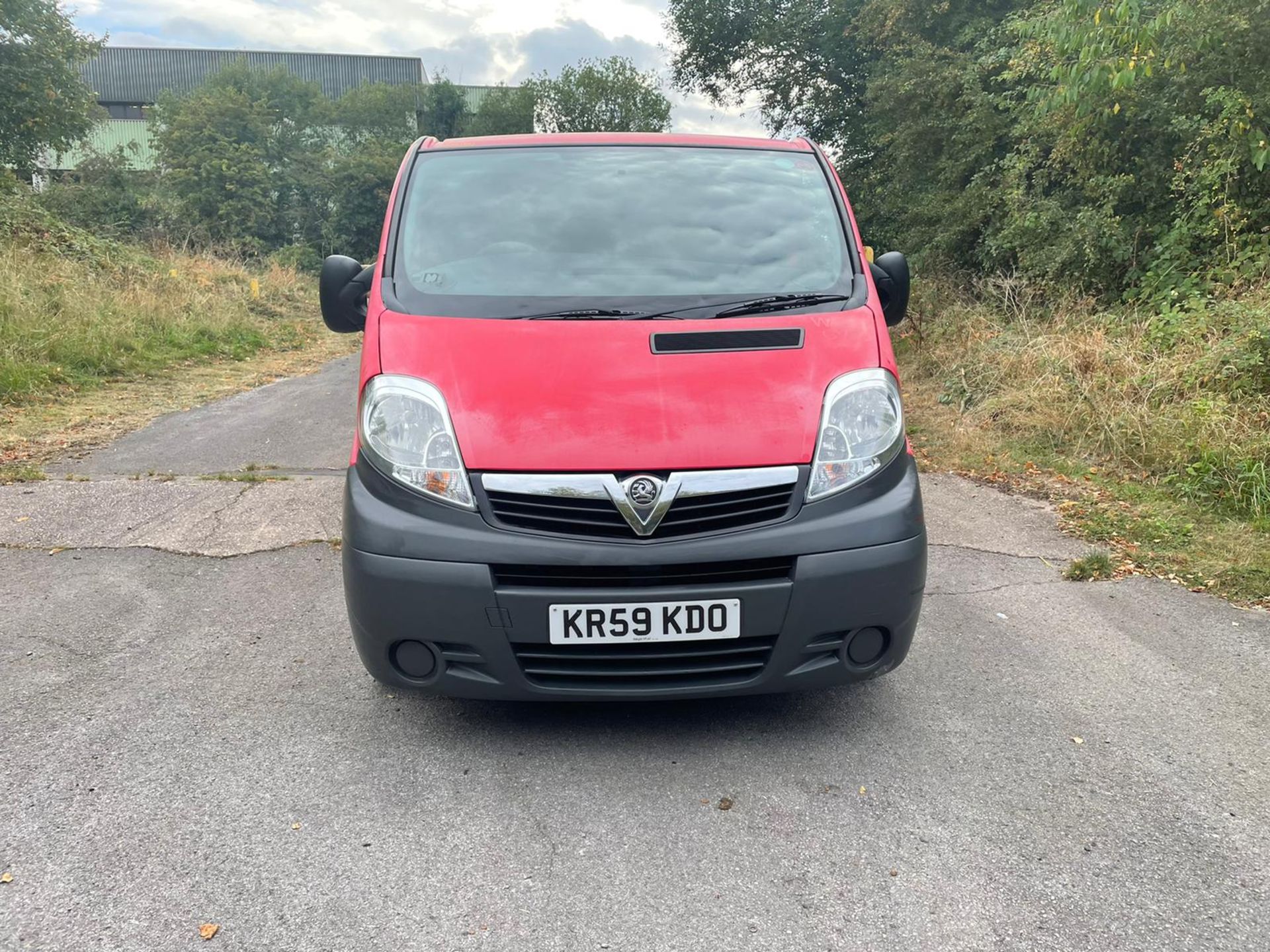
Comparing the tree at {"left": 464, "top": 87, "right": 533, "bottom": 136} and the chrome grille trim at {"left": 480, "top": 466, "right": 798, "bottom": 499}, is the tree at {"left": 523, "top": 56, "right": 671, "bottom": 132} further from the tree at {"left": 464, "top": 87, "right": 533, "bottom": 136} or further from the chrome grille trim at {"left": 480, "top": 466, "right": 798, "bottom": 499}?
the chrome grille trim at {"left": 480, "top": 466, "right": 798, "bottom": 499}

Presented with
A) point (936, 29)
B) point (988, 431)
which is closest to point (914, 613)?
point (988, 431)

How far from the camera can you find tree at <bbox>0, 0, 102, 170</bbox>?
20.1 metres

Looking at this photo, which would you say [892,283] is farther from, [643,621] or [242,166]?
[242,166]

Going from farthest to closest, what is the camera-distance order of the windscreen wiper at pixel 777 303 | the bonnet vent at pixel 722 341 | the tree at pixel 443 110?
the tree at pixel 443 110, the windscreen wiper at pixel 777 303, the bonnet vent at pixel 722 341

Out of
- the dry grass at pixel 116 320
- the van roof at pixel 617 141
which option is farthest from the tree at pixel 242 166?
the van roof at pixel 617 141

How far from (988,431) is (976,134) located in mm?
6852

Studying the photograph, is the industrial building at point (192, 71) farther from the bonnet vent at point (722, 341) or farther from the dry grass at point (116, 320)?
the bonnet vent at point (722, 341)

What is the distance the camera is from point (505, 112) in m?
55.2

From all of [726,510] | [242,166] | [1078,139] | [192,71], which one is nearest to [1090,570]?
[726,510]

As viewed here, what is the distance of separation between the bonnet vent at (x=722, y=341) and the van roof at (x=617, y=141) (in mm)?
1305

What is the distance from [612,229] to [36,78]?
22.6 meters

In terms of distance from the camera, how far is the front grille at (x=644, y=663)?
2.59 m

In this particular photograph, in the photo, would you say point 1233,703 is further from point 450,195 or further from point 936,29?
point 936,29

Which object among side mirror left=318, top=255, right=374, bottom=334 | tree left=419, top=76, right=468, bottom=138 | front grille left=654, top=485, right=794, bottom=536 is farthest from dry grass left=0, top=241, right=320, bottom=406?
tree left=419, top=76, right=468, bottom=138
